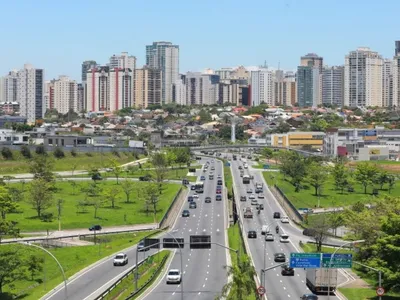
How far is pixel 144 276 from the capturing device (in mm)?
45969

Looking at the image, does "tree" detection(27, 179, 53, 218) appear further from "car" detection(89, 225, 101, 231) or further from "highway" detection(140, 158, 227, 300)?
"highway" detection(140, 158, 227, 300)

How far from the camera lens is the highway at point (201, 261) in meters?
41.3

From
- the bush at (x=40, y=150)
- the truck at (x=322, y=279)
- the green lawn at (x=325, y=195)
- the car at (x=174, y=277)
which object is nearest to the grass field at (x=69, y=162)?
the bush at (x=40, y=150)

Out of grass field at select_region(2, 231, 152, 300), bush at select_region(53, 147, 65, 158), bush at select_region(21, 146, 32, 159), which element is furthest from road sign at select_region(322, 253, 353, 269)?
bush at select_region(53, 147, 65, 158)

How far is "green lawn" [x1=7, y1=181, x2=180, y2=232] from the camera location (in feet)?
224

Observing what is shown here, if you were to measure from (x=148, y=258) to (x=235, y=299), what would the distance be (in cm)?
1607

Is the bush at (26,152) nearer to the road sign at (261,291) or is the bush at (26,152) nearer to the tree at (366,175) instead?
the tree at (366,175)

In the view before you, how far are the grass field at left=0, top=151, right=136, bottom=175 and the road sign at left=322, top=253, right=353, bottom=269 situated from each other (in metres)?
75.1

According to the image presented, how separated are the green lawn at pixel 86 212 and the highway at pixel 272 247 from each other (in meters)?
8.37

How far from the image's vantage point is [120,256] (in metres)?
50.2

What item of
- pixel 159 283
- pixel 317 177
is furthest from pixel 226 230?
pixel 317 177

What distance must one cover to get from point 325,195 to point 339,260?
2241 inches

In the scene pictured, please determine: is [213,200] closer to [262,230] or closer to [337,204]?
[337,204]

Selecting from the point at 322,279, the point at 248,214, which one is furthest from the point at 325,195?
the point at 322,279
